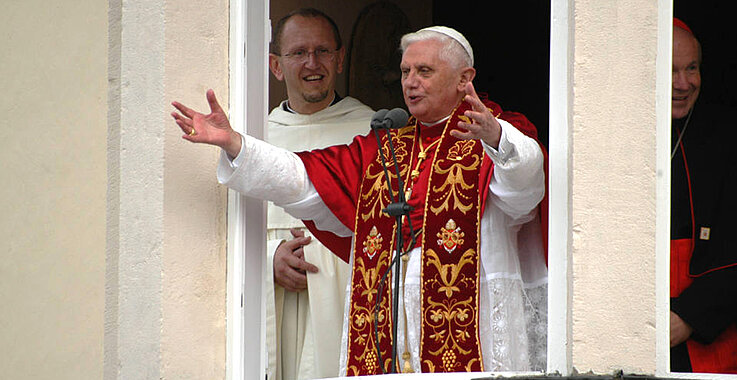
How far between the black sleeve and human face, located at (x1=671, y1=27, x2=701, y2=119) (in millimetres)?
694

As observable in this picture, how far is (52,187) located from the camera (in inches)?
306

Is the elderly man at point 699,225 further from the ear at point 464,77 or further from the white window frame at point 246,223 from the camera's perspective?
the white window frame at point 246,223

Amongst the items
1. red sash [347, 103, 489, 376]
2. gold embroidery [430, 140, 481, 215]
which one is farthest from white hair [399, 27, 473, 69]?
gold embroidery [430, 140, 481, 215]

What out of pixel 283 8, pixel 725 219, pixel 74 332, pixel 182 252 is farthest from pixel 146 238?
pixel 725 219

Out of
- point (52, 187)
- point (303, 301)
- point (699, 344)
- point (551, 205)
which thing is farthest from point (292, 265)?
point (699, 344)

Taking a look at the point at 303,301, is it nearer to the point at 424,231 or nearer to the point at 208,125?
the point at 424,231

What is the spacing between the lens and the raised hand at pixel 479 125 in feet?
21.2

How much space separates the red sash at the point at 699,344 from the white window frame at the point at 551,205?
0.61 metres

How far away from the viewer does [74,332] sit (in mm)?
7586

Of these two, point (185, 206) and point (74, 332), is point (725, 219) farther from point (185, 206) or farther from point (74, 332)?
point (74, 332)

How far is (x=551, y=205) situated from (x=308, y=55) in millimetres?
2323

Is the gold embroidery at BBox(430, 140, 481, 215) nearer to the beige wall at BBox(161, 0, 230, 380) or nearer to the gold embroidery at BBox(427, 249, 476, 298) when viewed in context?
the gold embroidery at BBox(427, 249, 476, 298)

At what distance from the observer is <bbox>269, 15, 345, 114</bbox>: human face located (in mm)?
8398

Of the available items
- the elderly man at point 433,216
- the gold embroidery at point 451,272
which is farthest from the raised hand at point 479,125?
the gold embroidery at point 451,272
